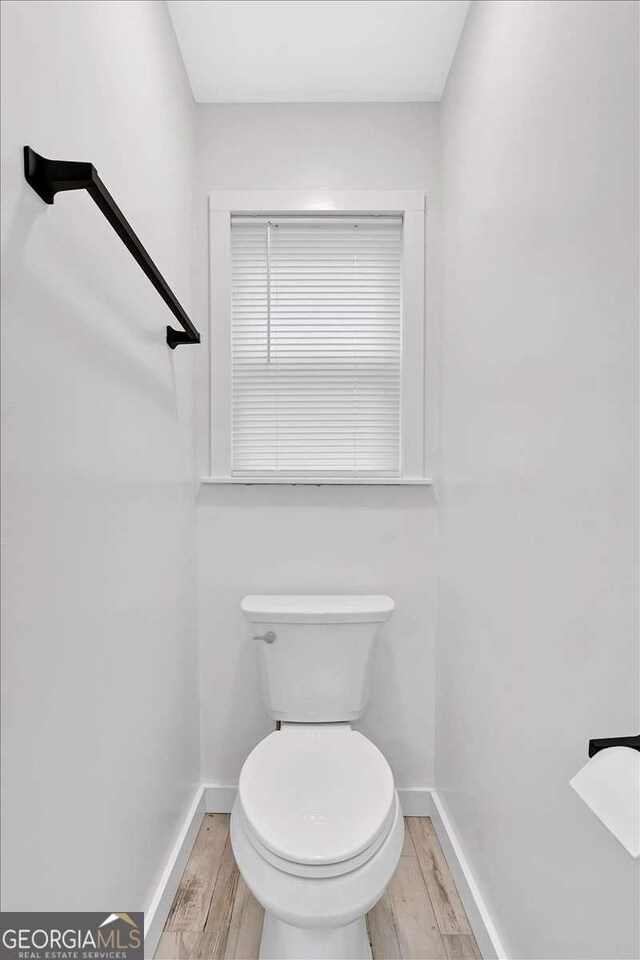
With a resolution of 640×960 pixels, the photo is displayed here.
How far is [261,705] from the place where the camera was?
78.2 inches

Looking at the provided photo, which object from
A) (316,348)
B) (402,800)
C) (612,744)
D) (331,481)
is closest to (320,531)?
(331,481)

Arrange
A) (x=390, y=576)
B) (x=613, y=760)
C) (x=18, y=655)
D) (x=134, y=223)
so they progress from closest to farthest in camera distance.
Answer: (x=613, y=760) < (x=18, y=655) < (x=134, y=223) < (x=390, y=576)

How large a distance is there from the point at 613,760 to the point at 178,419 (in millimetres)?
1368

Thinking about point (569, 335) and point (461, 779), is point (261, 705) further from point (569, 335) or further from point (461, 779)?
point (569, 335)

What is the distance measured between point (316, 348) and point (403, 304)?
32 centimetres

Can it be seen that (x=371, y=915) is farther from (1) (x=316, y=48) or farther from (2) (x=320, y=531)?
(1) (x=316, y=48)

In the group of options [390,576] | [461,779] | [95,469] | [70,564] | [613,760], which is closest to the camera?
[613,760]

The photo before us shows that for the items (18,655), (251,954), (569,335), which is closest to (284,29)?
(569,335)

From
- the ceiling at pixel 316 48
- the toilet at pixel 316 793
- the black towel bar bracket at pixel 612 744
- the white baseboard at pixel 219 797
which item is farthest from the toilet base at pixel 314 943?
the ceiling at pixel 316 48

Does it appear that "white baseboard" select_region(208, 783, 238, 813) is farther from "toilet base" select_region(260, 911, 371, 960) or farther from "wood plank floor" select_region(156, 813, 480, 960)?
"toilet base" select_region(260, 911, 371, 960)

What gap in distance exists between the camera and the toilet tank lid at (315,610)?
1.75 m

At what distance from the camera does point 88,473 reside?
3.36ft

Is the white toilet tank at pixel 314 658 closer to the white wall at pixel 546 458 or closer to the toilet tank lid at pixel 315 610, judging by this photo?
the toilet tank lid at pixel 315 610

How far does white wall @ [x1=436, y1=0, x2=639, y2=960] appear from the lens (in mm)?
812
